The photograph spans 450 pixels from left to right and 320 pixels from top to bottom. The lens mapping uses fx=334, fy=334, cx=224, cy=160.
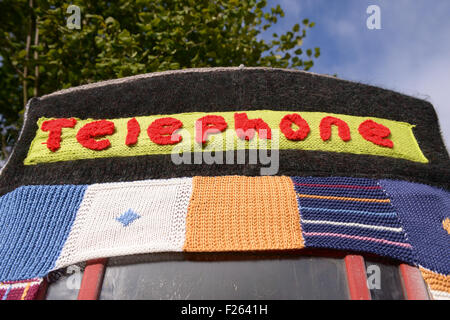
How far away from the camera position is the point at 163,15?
3258 mm

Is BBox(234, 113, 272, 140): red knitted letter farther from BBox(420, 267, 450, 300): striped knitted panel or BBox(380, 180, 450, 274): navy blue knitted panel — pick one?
BBox(420, 267, 450, 300): striped knitted panel

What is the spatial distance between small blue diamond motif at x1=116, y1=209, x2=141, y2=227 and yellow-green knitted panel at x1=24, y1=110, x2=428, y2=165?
310 mm

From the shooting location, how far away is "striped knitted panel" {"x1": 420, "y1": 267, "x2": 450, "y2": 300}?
1.17 m

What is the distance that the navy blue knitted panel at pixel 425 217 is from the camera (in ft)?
4.10

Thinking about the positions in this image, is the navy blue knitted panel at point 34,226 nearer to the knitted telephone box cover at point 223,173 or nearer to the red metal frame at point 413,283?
the knitted telephone box cover at point 223,173

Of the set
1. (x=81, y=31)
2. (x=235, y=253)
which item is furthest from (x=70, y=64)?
(x=235, y=253)

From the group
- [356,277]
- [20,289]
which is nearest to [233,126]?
[356,277]

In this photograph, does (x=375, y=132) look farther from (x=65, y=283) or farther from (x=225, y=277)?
(x=65, y=283)

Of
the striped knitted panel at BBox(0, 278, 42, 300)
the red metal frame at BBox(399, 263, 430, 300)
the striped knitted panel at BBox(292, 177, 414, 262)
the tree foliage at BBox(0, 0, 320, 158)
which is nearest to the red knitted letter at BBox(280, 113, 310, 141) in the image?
the striped knitted panel at BBox(292, 177, 414, 262)

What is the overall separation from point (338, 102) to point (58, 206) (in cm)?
141

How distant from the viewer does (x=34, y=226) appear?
1.35m

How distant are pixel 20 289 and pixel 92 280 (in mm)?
258

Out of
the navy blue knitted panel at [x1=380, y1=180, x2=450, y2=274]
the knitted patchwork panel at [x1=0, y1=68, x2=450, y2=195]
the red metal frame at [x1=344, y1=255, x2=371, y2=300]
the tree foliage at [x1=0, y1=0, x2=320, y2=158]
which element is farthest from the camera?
the tree foliage at [x1=0, y1=0, x2=320, y2=158]

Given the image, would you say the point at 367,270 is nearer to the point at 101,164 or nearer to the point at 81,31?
the point at 101,164
